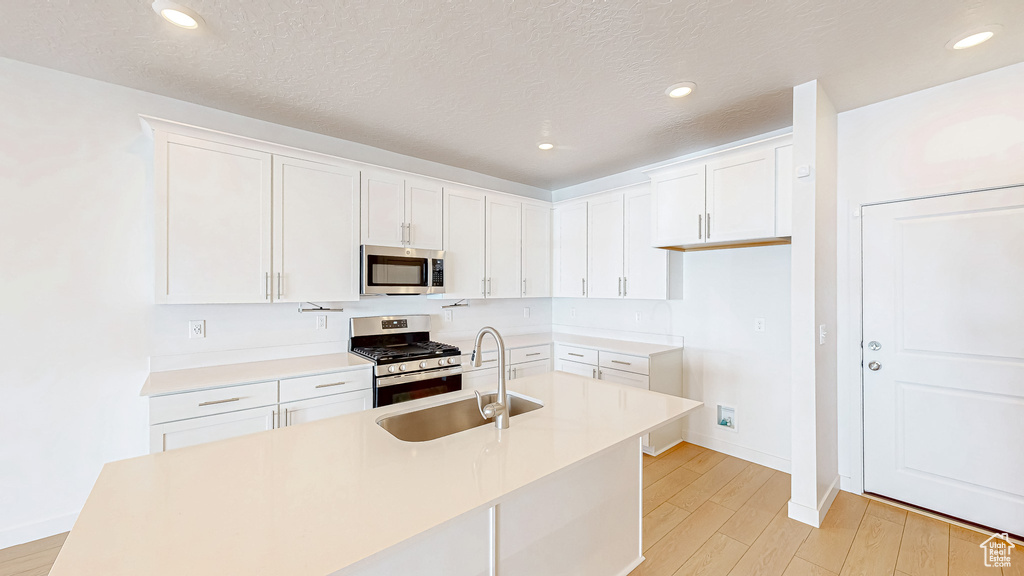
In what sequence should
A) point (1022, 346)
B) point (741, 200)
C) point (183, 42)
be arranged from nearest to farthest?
point (183, 42) < point (1022, 346) < point (741, 200)

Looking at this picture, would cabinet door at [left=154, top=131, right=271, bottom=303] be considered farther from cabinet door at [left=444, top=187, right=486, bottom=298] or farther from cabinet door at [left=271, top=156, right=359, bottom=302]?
cabinet door at [left=444, top=187, right=486, bottom=298]

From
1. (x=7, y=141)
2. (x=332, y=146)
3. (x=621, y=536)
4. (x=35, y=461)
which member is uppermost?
(x=332, y=146)

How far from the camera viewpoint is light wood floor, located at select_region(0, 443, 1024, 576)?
6.59 feet

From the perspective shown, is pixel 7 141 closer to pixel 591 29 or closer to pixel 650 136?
pixel 591 29

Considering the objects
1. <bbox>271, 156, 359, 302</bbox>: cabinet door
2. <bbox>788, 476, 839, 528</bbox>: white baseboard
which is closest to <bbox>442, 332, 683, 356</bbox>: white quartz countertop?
<bbox>271, 156, 359, 302</bbox>: cabinet door

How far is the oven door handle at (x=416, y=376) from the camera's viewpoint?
2.87 metres

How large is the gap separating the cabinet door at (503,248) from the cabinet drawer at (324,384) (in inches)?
58.7

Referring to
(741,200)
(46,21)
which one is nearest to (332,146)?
(46,21)

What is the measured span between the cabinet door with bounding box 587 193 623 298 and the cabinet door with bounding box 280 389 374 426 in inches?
92.7

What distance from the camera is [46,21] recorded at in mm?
1844

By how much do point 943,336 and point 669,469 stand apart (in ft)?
6.25

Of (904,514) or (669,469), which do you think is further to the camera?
(669,469)

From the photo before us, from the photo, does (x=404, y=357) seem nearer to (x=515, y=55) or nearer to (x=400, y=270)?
(x=400, y=270)

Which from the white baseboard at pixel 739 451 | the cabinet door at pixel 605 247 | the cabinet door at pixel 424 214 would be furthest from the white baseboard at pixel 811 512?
the cabinet door at pixel 424 214
